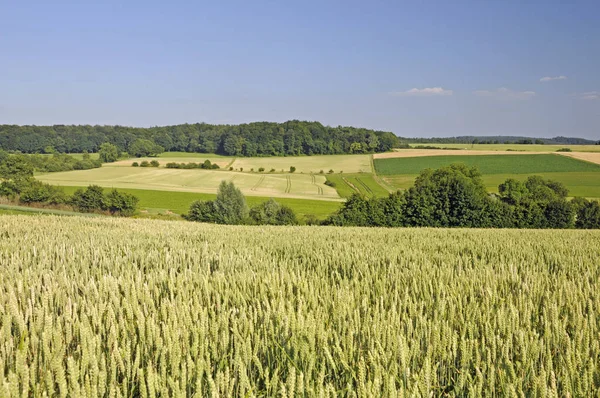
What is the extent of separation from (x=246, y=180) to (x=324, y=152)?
1893 inches

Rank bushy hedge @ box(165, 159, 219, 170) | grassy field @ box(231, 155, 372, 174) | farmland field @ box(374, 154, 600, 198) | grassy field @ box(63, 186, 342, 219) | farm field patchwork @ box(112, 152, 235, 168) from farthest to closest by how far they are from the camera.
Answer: farm field patchwork @ box(112, 152, 235, 168), bushy hedge @ box(165, 159, 219, 170), grassy field @ box(231, 155, 372, 174), farmland field @ box(374, 154, 600, 198), grassy field @ box(63, 186, 342, 219)

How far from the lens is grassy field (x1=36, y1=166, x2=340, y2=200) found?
2938 inches

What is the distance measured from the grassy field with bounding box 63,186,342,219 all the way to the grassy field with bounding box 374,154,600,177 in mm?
27794

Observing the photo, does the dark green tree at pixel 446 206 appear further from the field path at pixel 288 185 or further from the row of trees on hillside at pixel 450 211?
the field path at pixel 288 185

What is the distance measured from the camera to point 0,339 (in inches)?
106

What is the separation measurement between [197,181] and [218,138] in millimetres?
50849

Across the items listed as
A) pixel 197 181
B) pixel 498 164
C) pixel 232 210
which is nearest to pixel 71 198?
pixel 232 210

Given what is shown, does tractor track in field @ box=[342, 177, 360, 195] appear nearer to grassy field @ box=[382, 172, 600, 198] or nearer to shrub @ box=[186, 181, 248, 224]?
grassy field @ box=[382, 172, 600, 198]

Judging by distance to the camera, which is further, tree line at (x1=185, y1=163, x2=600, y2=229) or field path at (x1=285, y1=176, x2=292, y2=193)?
field path at (x1=285, y1=176, x2=292, y2=193)

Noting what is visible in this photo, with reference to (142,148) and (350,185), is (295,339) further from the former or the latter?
(142,148)

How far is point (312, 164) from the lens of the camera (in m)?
104

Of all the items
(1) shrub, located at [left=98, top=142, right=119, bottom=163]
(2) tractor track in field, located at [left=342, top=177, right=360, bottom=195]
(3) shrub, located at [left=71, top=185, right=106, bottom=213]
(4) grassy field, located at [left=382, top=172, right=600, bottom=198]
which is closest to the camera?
(3) shrub, located at [left=71, top=185, right=106, bottom=213]

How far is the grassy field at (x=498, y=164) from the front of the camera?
290 feet

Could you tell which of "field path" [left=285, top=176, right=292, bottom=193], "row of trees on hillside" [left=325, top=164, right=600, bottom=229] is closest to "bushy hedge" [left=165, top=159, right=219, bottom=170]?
"field path" [left=285, top=176, right=292, bottom=193]
